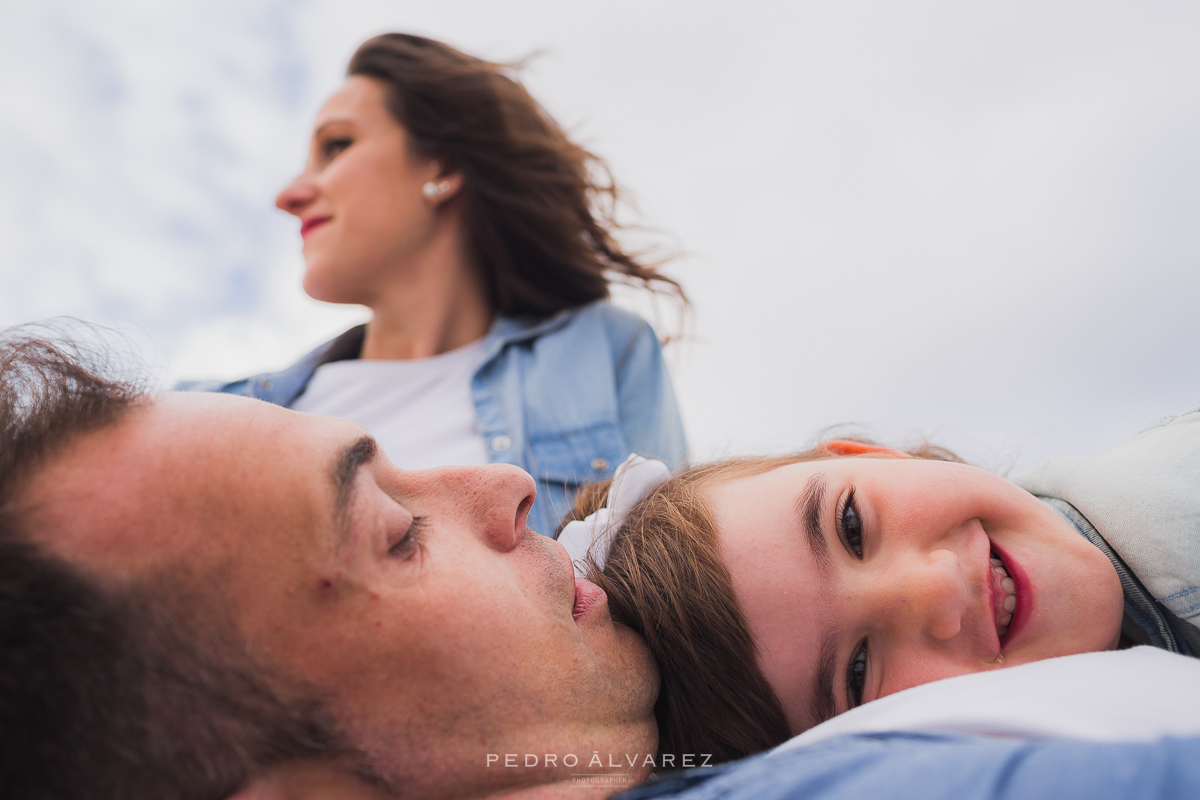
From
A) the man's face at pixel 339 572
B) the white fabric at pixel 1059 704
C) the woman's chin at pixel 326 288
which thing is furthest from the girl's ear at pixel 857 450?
the woman's chin at pixel 326 288

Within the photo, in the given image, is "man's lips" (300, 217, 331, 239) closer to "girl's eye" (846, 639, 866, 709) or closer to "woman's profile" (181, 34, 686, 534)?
"woman's profile" (181, 34, 686, 534)

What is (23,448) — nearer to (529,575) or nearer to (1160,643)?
(529,575)

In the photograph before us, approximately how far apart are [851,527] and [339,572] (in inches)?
34.2

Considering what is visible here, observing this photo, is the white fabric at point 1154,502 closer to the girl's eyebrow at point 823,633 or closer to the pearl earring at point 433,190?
the girl's eyebrow at point 823,633

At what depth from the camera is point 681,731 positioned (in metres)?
1.24

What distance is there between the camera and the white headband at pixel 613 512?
157 cm

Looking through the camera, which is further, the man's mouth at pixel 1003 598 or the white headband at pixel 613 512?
the white headband at pixel 613 512

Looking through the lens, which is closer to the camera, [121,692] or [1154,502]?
[121,692]

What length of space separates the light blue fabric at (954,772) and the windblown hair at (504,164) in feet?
7.39

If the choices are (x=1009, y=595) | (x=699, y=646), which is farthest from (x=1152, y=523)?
(x=699, y=646)

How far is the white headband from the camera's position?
61.7 inches

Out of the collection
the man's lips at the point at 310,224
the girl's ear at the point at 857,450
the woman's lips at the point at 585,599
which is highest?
the man's lips at the point at 310,224

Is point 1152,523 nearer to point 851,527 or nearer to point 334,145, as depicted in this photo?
point 851,527

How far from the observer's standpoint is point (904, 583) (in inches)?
43.3
